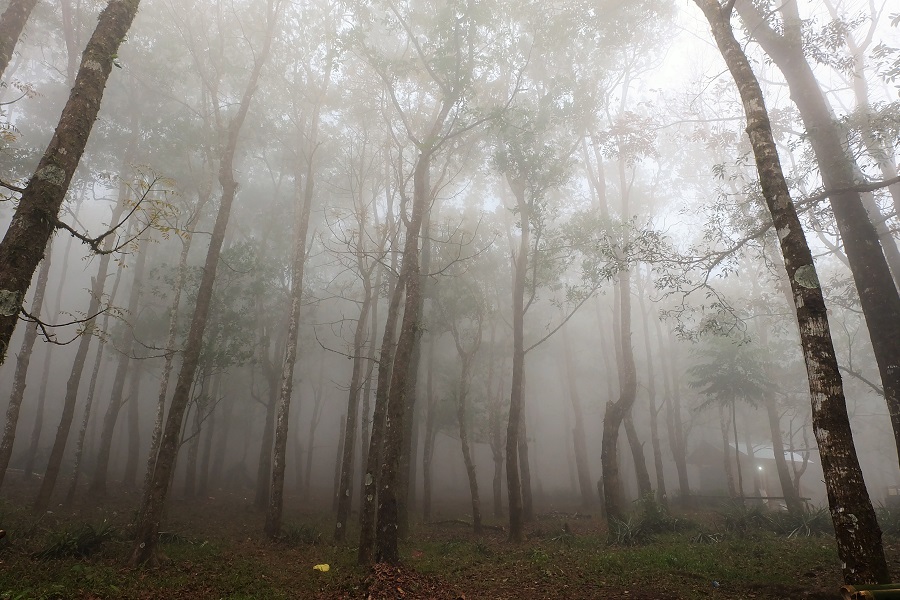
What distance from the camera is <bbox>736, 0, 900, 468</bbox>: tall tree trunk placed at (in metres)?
8.88

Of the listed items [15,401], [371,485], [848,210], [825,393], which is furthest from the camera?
[15,401]

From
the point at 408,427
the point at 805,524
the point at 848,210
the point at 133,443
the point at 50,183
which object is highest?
the point at 848,210

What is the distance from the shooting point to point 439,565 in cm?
1026

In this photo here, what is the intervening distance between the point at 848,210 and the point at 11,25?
58.1 ft

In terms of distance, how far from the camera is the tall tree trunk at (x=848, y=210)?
349 inches

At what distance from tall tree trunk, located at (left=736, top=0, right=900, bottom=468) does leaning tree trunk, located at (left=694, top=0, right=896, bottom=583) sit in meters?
3.96

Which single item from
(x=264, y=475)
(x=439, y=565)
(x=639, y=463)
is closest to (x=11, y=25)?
(x=439, y=565)

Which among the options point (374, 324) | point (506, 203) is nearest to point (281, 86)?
point (374, 324)

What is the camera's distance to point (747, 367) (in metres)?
22.8

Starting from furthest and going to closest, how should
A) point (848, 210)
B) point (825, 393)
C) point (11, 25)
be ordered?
point (848, 210), point (11, 25), point (825, 393)

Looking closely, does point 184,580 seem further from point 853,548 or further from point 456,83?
point 456,83

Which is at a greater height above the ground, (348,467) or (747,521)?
(348,467)

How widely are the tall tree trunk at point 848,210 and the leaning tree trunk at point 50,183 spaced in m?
11.6

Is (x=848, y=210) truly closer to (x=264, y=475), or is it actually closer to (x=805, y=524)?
(x=805, y=524)
